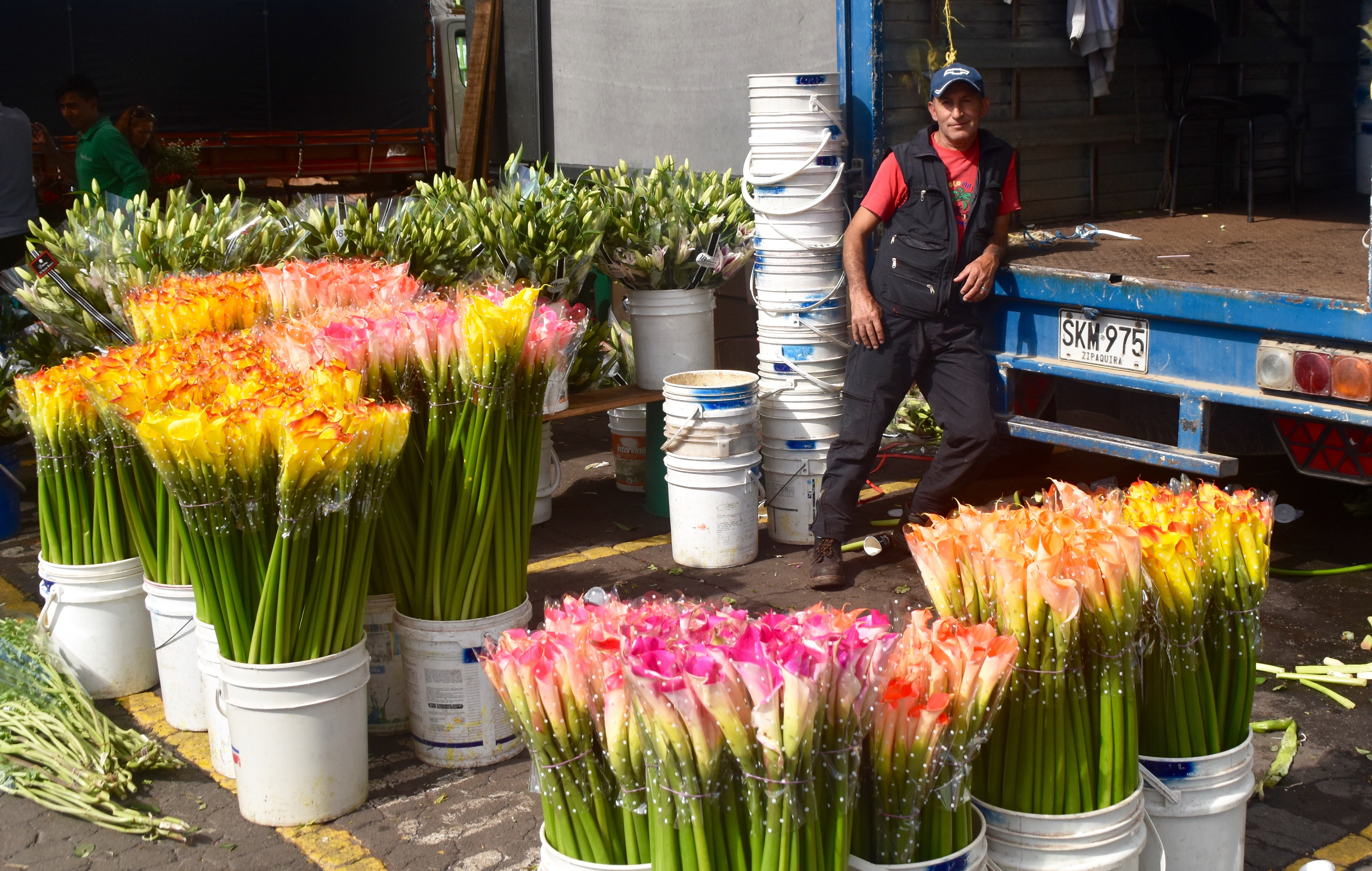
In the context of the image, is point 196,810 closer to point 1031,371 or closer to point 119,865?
point 119,865

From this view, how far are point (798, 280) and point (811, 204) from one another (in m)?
0.33

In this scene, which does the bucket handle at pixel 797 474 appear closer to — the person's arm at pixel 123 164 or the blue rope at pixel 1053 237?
the blue rope at pixel 1053 237

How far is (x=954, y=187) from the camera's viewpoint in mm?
4887

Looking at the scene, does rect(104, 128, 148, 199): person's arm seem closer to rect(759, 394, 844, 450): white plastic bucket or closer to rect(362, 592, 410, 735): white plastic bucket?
rect(759, 394, 844, 450): white plastic bucket

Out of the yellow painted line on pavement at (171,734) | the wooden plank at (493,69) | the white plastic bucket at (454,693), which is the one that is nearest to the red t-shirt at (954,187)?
the white plastic bucket at (454,693)

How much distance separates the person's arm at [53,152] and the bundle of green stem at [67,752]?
5562 millimetres

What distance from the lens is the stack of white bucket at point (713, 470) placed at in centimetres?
516

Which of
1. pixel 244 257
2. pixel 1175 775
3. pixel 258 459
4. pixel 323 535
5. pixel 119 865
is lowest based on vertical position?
pixel 119 865

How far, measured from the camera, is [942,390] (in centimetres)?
500

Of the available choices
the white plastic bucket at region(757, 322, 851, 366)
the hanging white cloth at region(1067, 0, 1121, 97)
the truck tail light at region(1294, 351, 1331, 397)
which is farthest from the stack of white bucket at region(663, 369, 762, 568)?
the hanging white cloth at region(1067, 0, 1121, 97)

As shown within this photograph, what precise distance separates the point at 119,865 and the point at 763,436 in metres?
3.17

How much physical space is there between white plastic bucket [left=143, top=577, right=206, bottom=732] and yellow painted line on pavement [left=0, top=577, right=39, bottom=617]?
1328 mm

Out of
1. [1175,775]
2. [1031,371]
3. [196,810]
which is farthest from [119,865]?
[1031,371]

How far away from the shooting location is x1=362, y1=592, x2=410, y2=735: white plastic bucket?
375 cm
